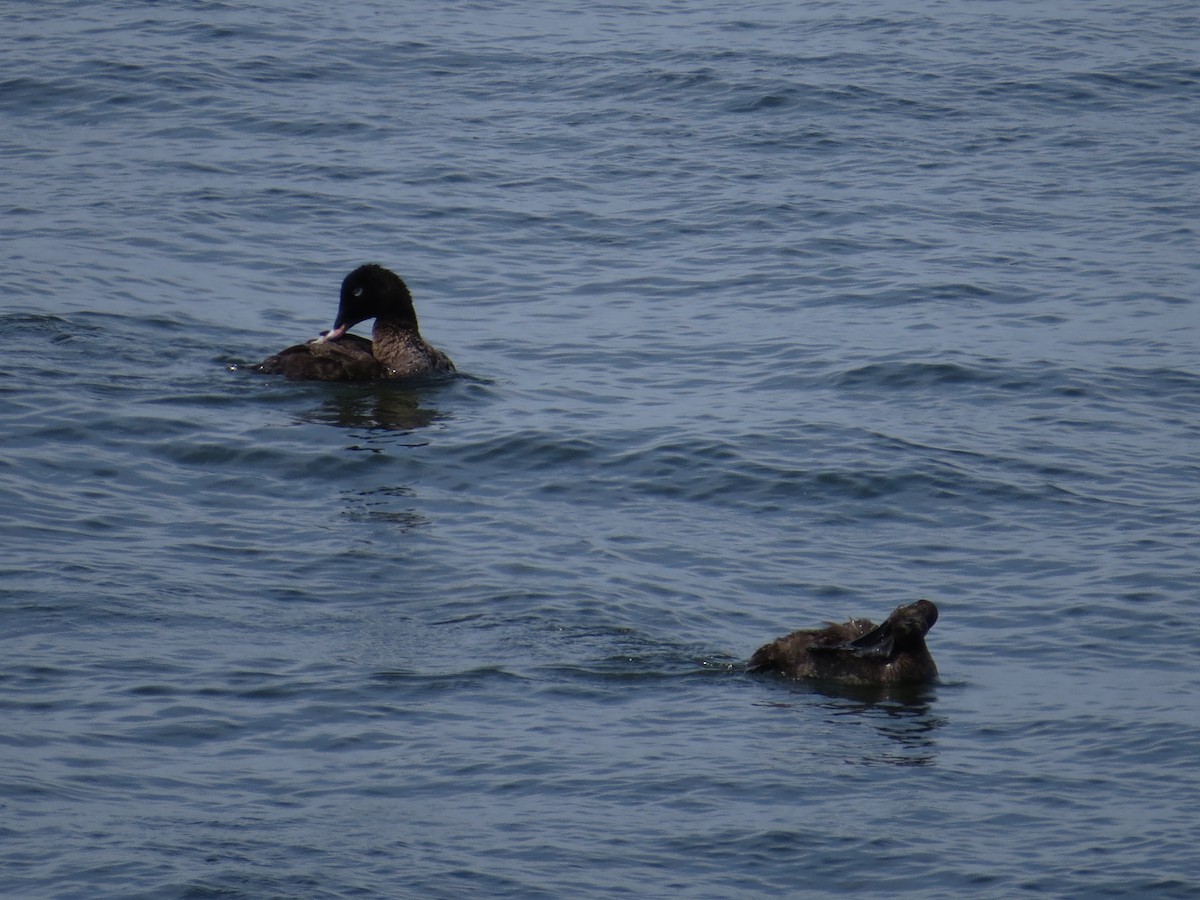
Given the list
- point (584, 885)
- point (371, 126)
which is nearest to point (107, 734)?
point (584, 885)

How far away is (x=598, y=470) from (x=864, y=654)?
4.47 metres

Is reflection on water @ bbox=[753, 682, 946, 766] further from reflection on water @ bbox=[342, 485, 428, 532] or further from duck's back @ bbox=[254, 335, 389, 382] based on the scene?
duck's back @ bbox=[254, 335, 389, 382]

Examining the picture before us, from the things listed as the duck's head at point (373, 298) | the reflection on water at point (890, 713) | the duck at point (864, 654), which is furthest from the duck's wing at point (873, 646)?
the duck's head at point (373, 298)

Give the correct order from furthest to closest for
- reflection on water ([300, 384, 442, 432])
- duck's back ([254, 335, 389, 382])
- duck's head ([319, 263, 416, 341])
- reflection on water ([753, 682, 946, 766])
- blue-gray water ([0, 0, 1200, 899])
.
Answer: duck's head ([319, 263, 416, 341]), duck's back ([254, 335, 389, 382]), reflection on water ([300, 384, 442, 432]), reflection on water ([753, 682, 946, 766]), blue-gray water ([0, 0, 1200, 899])

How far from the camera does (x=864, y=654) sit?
11.4 metres

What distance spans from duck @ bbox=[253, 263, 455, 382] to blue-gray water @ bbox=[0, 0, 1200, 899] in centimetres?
22

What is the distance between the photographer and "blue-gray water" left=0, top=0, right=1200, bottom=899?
9.47m

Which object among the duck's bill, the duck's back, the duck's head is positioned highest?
the duck's head

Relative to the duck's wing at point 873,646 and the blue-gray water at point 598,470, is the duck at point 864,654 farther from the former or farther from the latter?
the blue-gray water at point 598,470

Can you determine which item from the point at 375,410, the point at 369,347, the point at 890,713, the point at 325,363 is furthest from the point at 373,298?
the point at 890,713

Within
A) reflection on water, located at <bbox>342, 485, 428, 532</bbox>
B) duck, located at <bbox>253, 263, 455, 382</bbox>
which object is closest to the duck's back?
duck, located at <bbox>253, 263, 455, 382</bbox>

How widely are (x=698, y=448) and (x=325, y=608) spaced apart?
179 inches

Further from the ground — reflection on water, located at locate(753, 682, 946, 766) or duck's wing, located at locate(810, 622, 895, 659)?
duck's wing, located at locate(810, 622, 895, 659)

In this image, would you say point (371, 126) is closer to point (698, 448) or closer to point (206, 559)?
point (698, 448)
